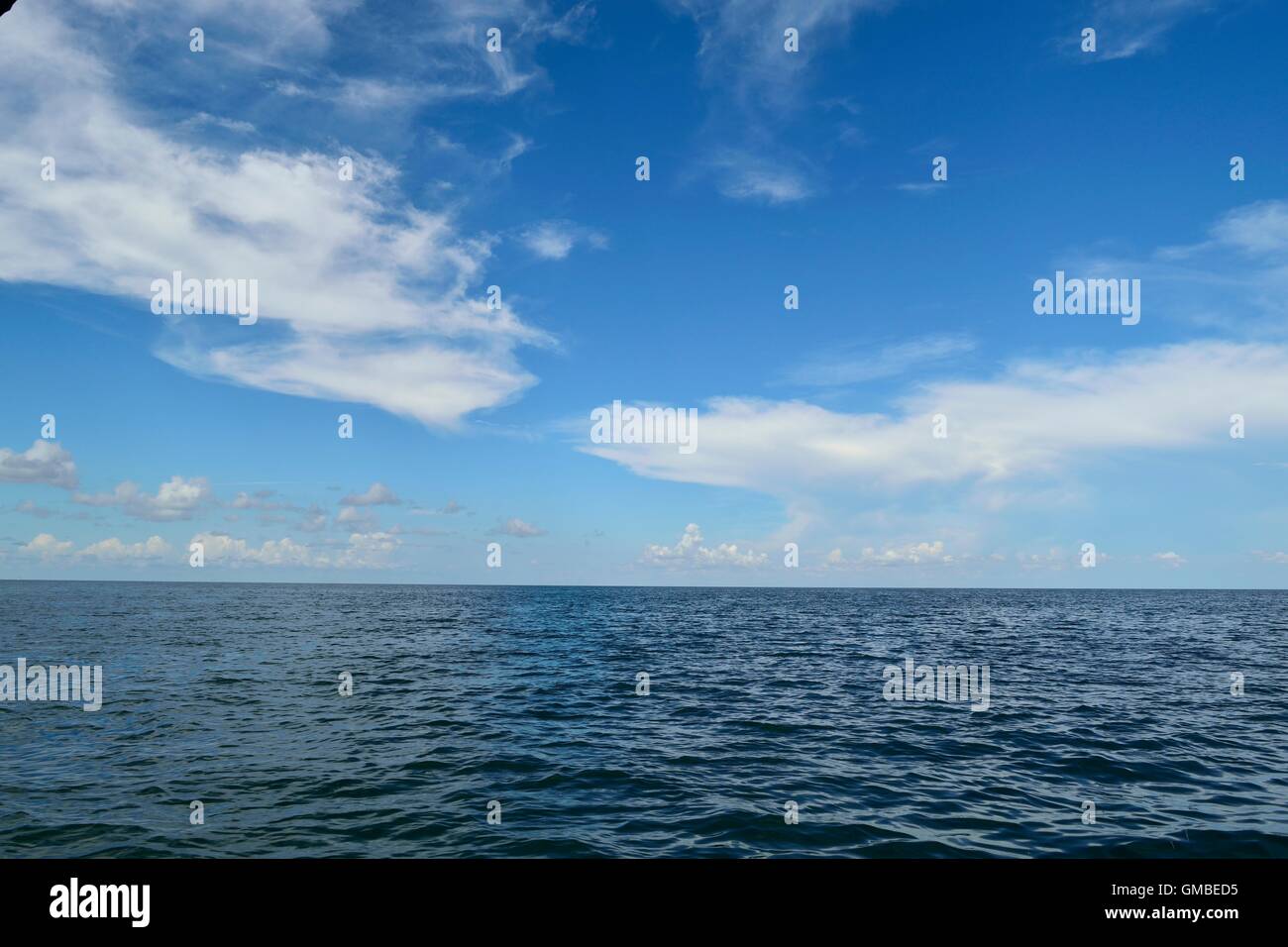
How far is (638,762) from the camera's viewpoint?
1784 centimetres

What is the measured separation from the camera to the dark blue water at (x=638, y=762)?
12.6m

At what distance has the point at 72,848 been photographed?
11953mm

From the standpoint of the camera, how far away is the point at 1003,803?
14.5m

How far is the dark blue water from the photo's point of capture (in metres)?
12.6
